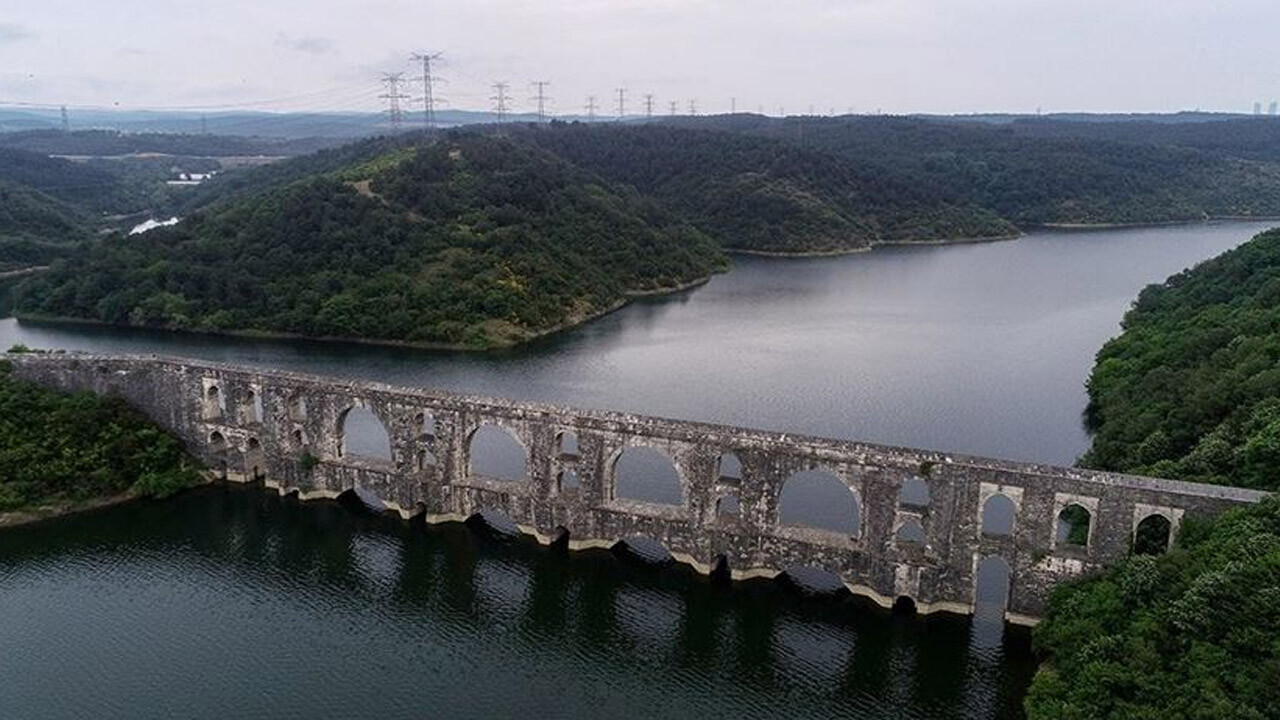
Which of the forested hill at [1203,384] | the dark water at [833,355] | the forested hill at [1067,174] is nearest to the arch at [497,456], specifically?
the dark water at [833,355]

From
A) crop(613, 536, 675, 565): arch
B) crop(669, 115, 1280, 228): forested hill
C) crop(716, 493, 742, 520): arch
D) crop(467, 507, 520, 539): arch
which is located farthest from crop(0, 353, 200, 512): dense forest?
crop(669, 115, 1280, 228): forested hill

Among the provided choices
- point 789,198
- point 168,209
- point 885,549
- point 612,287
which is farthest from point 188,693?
point 168,209

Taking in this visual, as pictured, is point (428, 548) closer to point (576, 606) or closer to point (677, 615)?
point (576, 606)

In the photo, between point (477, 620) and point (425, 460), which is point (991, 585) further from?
point (425, 460)

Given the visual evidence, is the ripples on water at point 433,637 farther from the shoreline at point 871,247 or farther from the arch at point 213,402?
the shoreline at point 871,247

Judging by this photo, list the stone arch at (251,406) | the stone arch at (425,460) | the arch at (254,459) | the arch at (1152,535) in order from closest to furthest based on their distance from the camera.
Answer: the arch at (1152,535) < the stone arch at (425,460) < the stone arch at (251,406) < the arch at (254,459)

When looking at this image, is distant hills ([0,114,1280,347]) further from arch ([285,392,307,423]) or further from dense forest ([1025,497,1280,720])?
dense forest ([1025,497,1280,720])
